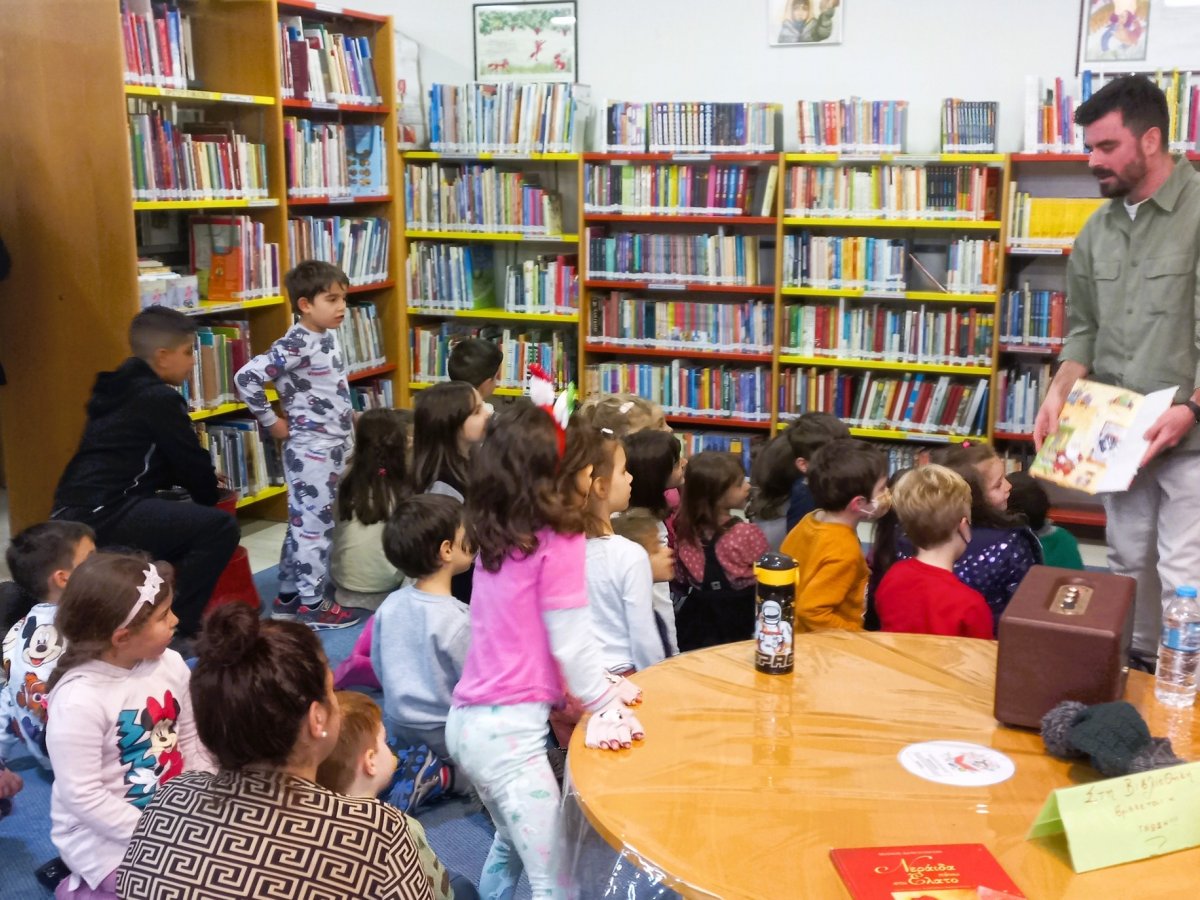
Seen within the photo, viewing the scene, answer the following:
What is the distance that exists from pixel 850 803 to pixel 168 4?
4535 mm

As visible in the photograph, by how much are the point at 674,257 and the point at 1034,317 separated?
1.64m

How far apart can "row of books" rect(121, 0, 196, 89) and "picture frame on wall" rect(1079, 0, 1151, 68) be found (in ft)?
12.3

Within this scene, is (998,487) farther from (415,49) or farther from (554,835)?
(415,49)

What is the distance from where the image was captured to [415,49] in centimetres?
610

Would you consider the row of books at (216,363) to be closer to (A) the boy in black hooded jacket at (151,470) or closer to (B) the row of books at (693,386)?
(A) the boy in black hooded jacket at (151,470)

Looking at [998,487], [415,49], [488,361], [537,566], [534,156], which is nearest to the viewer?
[537,566]

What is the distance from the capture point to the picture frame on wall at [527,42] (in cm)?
587

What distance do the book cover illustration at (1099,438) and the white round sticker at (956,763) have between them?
1.28m

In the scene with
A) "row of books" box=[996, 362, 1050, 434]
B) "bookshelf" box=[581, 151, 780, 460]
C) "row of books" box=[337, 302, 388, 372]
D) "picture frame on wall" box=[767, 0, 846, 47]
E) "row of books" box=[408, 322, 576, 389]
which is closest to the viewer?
"row of books" box=[996, 362, 1050, 434]

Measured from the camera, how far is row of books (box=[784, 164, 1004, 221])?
16.5ft

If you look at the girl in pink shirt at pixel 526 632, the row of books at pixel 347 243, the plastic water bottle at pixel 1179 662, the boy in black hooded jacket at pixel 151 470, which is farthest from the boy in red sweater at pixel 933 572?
the row of books at pixel 347 243

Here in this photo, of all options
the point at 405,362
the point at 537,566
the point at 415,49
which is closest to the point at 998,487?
the point at 537,566

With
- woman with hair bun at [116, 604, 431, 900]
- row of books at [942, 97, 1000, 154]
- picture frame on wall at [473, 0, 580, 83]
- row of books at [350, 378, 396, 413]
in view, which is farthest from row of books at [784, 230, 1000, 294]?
woman with hair bun at [116, 604, 431, 900]

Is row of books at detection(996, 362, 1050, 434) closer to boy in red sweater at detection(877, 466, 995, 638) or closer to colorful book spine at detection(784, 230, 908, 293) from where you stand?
colorful book spine at detection(784, 230, 908, 293)
